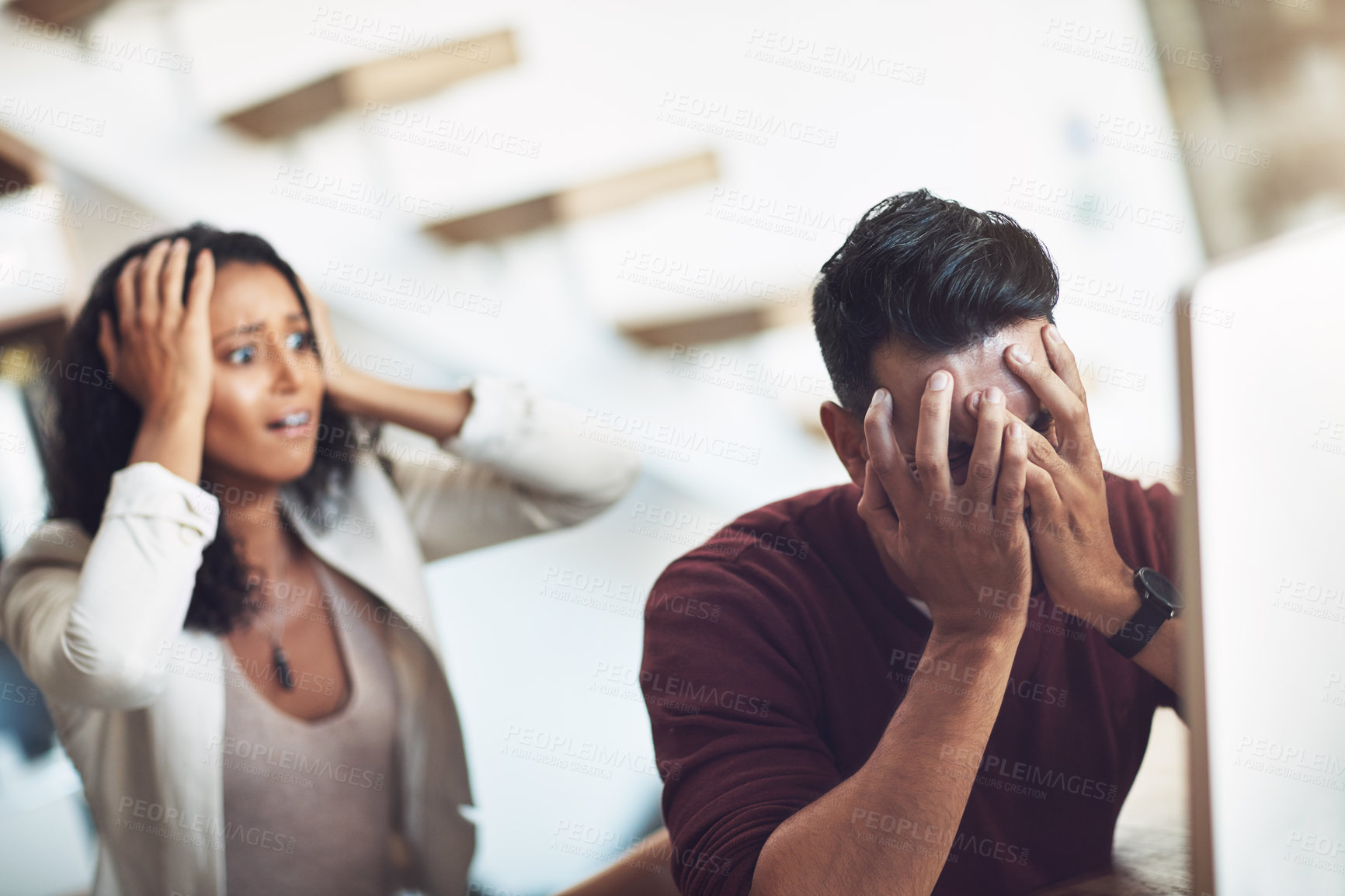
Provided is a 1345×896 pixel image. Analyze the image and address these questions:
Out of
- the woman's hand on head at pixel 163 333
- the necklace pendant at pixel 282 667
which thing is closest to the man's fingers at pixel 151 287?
the woman's hand on head at pixel 163 333

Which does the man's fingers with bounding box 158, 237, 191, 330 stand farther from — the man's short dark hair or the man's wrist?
the man's wrist

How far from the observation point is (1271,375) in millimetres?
503

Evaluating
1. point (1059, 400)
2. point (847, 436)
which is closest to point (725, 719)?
point (847, 436)

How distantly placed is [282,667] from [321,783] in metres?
0.20

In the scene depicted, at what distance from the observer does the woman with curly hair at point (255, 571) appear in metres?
1.31

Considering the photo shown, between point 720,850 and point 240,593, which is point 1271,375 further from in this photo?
point 240,593

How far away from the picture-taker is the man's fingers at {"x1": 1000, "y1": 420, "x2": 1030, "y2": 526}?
0.86m

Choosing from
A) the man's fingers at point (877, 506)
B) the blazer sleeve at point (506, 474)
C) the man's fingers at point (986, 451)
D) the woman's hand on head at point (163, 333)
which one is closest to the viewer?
the man's fingers at point (986, 451)

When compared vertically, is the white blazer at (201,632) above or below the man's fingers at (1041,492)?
below

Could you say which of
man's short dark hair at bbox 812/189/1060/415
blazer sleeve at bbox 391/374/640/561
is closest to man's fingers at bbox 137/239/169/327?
blazer sleeve at bbox 391/374/640/561

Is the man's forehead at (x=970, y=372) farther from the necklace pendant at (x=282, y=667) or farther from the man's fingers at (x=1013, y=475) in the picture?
the necklace pendant at (x=282, y=667)

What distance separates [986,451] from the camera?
Answer: 0.86m

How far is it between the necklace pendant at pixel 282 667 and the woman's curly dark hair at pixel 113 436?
0.07m

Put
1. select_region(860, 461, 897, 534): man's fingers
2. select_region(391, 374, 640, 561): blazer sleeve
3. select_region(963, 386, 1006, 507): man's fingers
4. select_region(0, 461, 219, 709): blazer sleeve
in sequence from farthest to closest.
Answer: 1. select_region(391, 374, 640, 561): blazer sleeve
2. select_region(0, 461, 219, 709): blazer sleeve
3. select_region(860, 461, 897, 534): man's fingers
4. select_region(963, 386, 1006, 507): man's fingers
